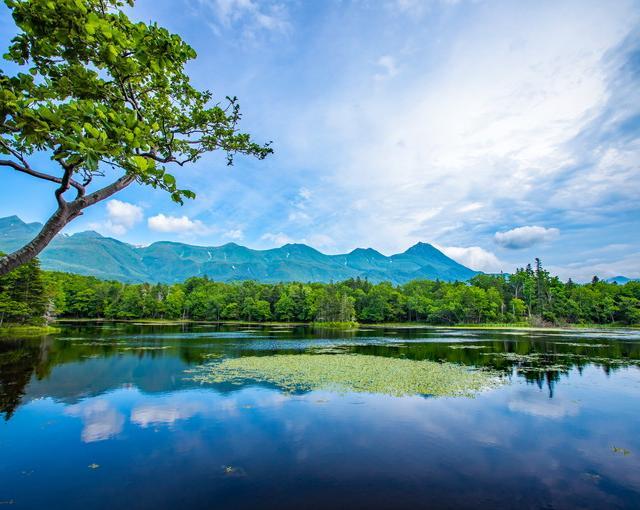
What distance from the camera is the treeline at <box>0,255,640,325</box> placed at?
9906 cm

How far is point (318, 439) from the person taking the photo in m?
12.1

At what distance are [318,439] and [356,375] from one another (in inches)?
433

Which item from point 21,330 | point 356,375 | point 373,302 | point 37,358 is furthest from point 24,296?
point 373,302

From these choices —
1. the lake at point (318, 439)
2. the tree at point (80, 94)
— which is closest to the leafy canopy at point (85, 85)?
the tree at point (80, 94)

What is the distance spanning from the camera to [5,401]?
1628cm

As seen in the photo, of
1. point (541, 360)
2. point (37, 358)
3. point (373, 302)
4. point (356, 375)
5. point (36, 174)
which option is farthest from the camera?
point (373, 302)

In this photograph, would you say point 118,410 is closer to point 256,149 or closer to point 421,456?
point 421,456

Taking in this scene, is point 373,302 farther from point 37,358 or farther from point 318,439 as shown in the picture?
point 318,439

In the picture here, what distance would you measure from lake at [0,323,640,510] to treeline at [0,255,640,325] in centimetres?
8138

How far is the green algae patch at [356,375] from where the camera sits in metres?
19.2

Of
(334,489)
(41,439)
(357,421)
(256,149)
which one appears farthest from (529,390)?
(41,439)

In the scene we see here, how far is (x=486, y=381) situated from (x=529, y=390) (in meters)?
2.47

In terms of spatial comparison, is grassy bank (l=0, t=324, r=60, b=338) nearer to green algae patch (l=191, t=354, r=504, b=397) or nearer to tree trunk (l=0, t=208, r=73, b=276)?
green algae patch (l=191, t=354, r=504, b=397)

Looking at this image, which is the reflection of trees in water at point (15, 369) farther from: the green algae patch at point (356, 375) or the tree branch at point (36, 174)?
the tree branch at point (36, 174)
